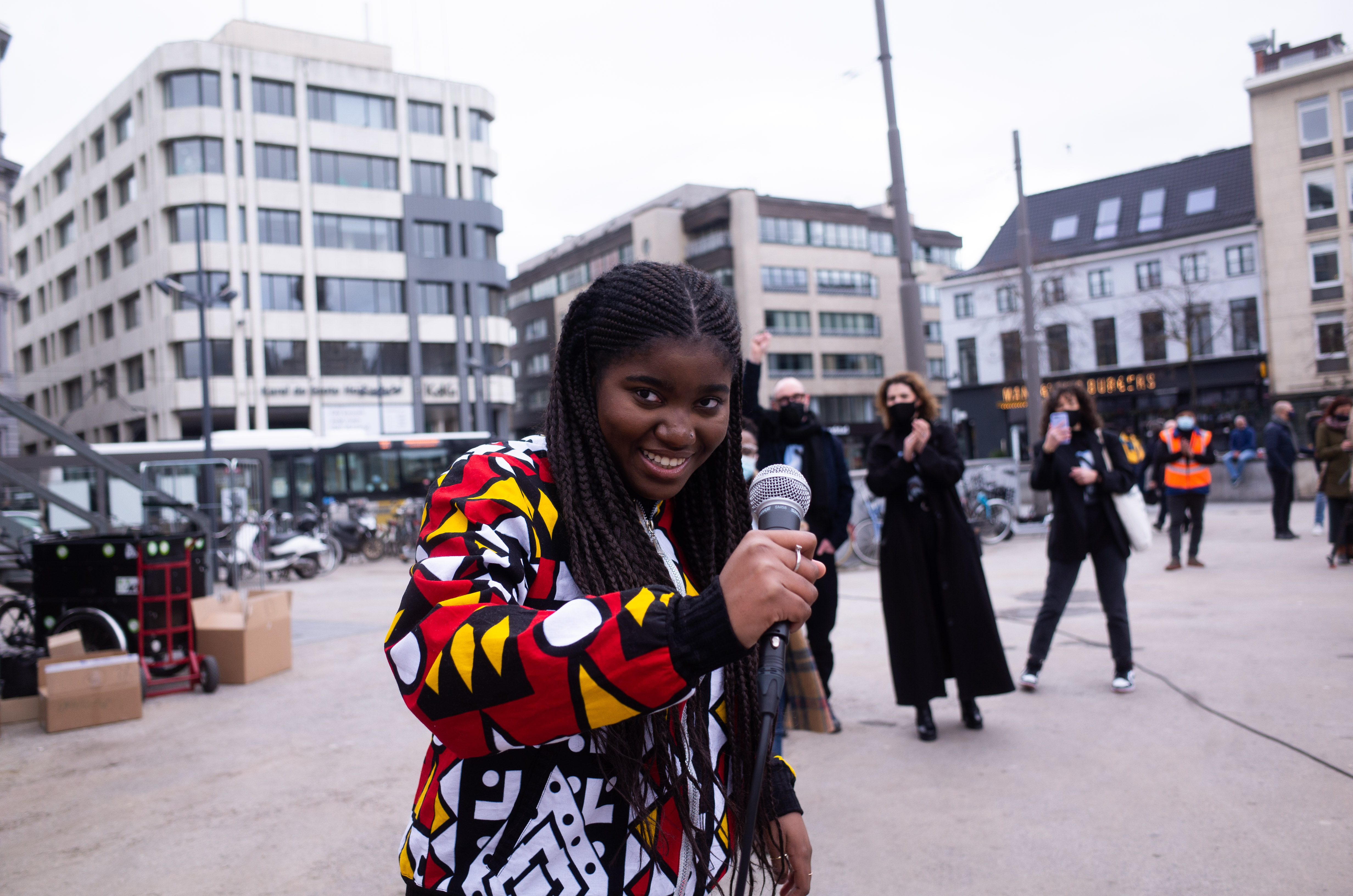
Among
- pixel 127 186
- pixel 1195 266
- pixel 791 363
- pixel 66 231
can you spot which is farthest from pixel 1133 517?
pixel 66 231

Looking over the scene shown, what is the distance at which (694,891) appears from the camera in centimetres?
136

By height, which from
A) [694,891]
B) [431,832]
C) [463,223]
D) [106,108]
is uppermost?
[106,108]

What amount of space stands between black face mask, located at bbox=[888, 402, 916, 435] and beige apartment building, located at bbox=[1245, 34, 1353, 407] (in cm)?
3655

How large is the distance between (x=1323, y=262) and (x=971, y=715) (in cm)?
3930

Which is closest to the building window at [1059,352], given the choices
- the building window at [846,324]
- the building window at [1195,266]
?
the building window at [1195,266]

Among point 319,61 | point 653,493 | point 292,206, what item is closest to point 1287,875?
point 653,493

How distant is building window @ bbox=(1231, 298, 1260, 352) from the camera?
3731 cm

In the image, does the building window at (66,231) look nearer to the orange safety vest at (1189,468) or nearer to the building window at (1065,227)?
the building window at (1065,227)

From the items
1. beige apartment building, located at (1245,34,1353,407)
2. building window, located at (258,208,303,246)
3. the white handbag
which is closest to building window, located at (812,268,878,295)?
beige apartment building, located at (1245,34,1353,407)

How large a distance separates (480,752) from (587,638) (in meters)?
0.21

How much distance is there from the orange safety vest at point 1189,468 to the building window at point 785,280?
46483mm

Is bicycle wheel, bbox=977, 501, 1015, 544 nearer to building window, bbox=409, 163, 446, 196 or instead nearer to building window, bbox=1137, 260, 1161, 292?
building window, bbox=1137, 260, 1161, 292

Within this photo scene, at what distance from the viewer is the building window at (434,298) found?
44375 millimetres

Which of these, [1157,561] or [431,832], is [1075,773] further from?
[1157,561]
